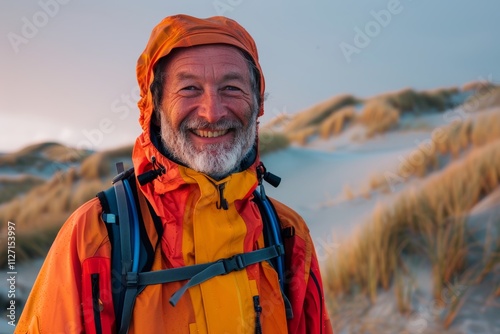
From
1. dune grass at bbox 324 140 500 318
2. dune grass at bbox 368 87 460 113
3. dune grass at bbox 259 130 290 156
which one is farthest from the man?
dune grass at bbox 368 87 460 113

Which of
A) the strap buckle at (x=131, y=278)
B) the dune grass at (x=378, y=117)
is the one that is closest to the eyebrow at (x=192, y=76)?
the strap buckle at (x=131, y=278)

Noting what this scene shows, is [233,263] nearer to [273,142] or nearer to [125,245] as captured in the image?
[125,245]

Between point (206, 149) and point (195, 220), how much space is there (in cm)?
26

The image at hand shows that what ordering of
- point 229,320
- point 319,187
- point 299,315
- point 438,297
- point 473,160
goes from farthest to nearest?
point 319,187, point 473,160, point 438,297, point 299,315, point 229,320

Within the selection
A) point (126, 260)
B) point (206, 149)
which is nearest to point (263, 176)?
point (206, 149)

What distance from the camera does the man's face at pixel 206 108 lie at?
1870mm

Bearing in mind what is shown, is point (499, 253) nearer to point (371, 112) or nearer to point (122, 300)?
point (371, 112)

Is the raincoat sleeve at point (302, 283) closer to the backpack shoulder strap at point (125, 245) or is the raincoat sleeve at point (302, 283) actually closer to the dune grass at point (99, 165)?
the backpack shoulder strap at point (125, 245)

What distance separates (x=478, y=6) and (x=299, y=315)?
407 centimetres

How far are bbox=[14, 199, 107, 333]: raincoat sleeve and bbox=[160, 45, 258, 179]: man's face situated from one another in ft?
1.22

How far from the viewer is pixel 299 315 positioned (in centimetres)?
187

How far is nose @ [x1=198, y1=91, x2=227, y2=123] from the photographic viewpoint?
6.04 ft

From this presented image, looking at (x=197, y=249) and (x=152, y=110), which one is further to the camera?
(x=152, y=110)

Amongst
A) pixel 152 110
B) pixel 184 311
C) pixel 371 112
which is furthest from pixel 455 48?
pixel 184 311
